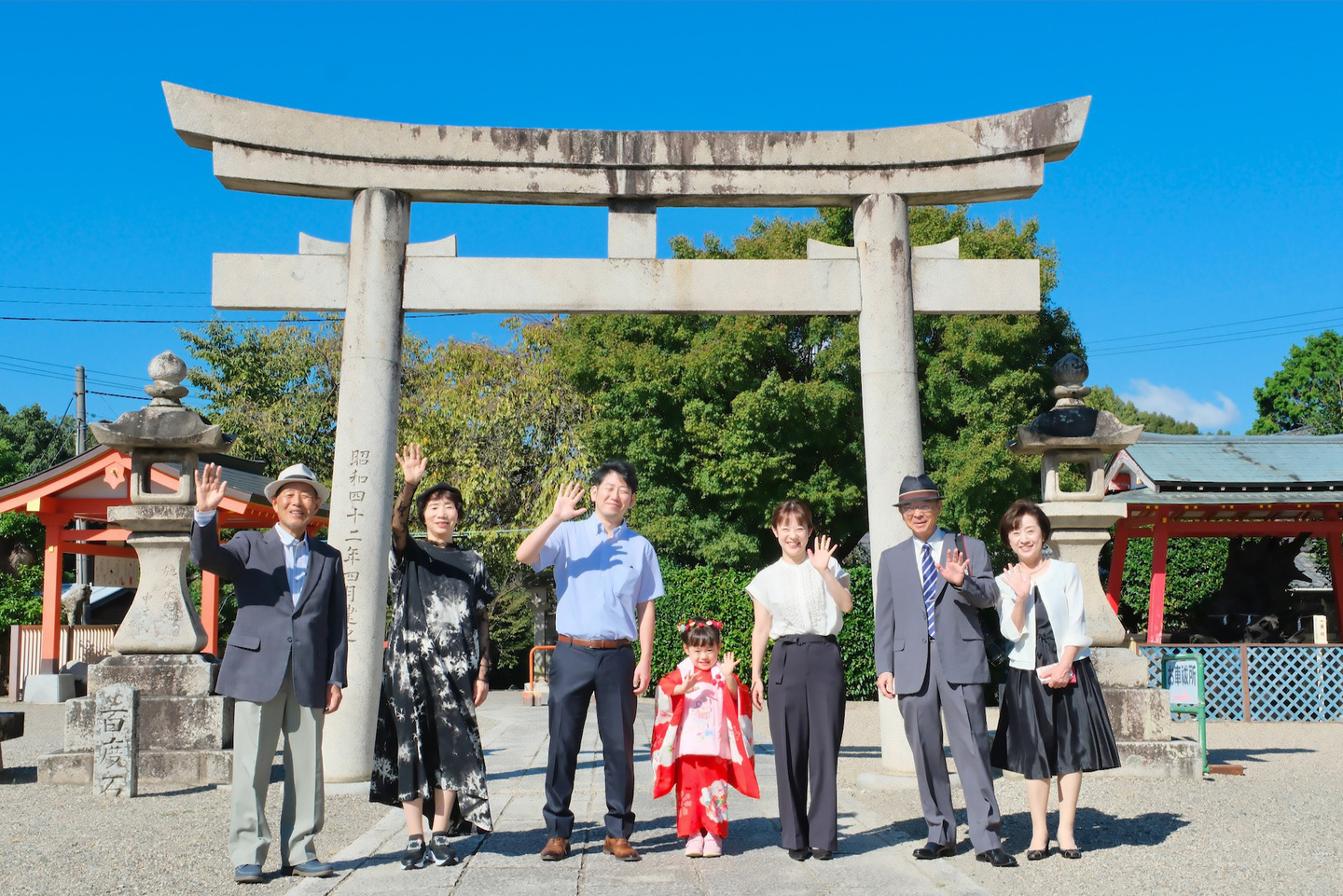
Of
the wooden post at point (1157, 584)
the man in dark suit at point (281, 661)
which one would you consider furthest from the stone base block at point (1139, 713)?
the wooden post at point (1157, 584)

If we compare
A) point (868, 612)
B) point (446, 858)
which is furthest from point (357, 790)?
point (868, 612)

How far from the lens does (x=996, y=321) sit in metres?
16.1

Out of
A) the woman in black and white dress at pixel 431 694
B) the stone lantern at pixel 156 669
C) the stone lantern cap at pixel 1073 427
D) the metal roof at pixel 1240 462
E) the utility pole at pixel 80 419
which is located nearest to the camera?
the woman in black and white dress at pixel 431 694

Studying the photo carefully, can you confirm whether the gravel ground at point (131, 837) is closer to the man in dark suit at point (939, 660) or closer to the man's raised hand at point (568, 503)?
the man's raised hand at point (568, 503)

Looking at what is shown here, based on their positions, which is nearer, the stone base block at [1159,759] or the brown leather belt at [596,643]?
the brown leather belt at [596,643]

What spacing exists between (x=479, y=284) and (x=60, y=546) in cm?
1314

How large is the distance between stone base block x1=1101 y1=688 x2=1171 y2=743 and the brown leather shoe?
14.3ft

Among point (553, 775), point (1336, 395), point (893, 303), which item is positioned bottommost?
point (553, 775)

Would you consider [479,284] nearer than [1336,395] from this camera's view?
Yes

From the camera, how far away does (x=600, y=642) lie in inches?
192

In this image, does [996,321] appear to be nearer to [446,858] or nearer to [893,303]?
[893,303]

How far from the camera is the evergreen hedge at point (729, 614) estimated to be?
15953 mm

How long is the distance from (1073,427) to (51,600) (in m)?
15.5

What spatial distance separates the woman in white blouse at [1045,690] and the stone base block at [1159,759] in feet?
9.59
